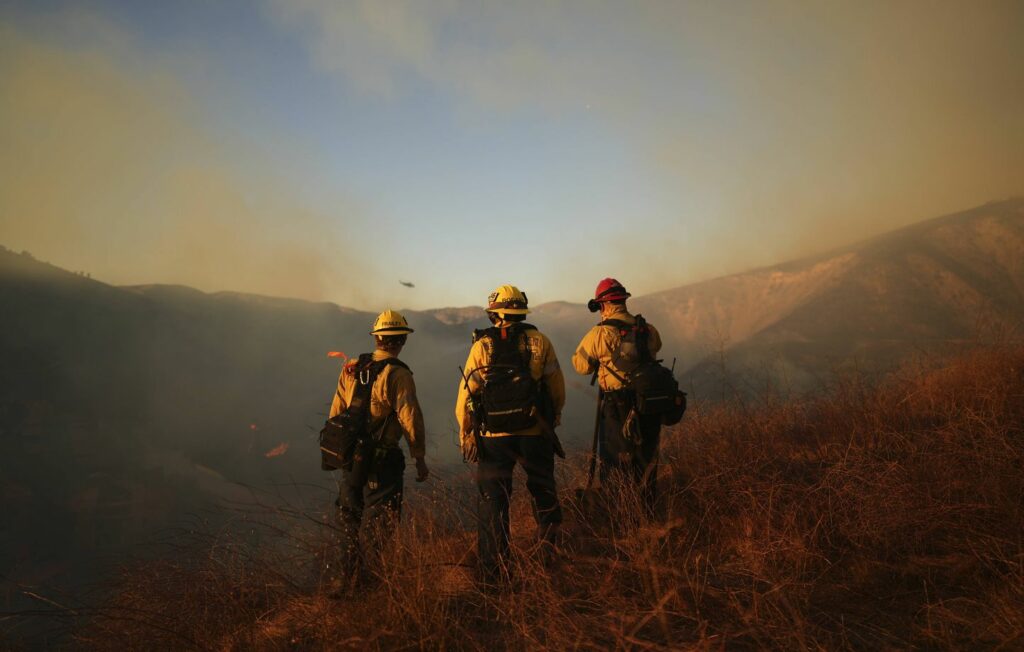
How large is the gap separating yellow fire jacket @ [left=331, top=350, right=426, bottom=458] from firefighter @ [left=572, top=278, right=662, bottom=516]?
145 centimetres

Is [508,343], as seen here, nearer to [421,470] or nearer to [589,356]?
[589,356]

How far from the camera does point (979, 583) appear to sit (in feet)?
7.68

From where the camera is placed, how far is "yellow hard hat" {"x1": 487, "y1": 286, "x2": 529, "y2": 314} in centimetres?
357

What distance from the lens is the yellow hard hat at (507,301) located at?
3.57 metres

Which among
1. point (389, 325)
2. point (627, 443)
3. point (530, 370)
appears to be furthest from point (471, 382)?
point (627, 443)

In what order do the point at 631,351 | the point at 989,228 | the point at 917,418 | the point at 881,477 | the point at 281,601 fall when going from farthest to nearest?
1. the point at 989,228
2. the point at 917,418
3. the point at 631,351
4. the point at 881,477
5. the point at 281,601

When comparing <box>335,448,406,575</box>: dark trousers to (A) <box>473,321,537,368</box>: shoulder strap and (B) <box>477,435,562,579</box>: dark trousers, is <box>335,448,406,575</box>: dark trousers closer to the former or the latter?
(B) <box>477,435,562,579</box>: dark trousers

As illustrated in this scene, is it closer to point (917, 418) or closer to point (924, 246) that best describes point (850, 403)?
point (917, 418)

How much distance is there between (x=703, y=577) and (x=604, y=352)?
1.92 metres

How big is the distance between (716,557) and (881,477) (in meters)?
1.40

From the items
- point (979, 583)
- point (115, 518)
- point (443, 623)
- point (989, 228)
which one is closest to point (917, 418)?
point (979, 583)

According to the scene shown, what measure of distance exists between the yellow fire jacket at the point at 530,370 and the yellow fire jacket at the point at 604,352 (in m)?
0.60

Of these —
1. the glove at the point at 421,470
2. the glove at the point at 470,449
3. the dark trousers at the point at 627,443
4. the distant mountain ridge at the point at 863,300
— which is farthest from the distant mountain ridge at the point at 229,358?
the glove at the point at 470,449

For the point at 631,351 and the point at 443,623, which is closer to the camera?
the point at 443,623
